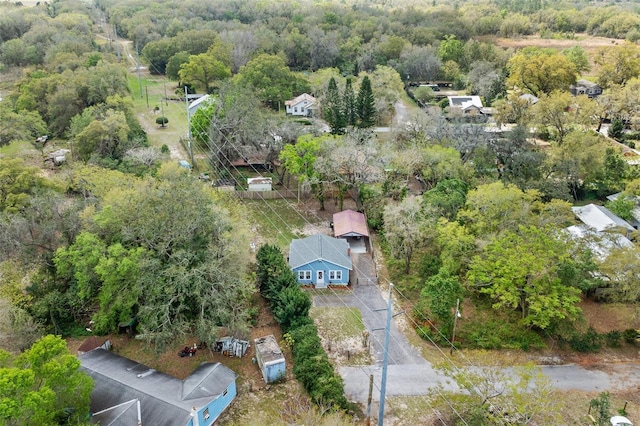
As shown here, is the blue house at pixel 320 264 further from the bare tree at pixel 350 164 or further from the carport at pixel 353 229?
the bare tree at pixel 350 164

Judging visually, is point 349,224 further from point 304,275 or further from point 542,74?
point 542,74

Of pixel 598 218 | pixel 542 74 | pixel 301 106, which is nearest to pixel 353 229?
pixel 598 218

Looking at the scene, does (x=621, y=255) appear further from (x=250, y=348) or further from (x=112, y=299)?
(x=112, y=299)

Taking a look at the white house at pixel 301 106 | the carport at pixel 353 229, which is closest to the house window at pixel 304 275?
the carport at pixel 353 229

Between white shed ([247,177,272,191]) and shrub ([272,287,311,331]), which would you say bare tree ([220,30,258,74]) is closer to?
white shed ([247,177,272,191])

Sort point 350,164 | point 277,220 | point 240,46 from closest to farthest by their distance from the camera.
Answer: point 350,164 → point 277,220 → point 240,46

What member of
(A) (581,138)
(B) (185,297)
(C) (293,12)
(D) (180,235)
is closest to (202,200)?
(D) (180,235)
